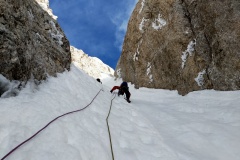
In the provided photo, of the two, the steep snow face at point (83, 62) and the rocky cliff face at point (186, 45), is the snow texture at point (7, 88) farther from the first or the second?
the steep snow face at point (83, 62)

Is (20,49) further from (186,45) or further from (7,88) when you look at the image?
(186,45)

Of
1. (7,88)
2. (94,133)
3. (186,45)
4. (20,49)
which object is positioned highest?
(186,45)

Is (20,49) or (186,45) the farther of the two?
(186,45)

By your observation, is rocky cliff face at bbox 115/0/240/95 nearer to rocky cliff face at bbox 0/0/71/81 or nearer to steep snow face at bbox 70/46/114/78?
rocky cliff face at bbox 0/0/71/81

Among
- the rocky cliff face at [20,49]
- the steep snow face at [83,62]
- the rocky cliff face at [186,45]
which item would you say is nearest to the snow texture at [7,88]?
the rocky cliff face at [20,49]

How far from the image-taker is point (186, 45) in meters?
23.3

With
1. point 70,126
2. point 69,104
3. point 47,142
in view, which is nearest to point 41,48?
point 69,104

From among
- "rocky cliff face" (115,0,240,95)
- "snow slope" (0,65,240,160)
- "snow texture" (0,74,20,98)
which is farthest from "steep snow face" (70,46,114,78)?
"snow texture" (0,74,20,98)

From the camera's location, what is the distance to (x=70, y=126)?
6.76 metres

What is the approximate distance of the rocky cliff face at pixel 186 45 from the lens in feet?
60.8

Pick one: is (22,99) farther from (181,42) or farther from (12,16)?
(181,42)

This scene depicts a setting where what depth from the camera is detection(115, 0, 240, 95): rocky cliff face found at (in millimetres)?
18531

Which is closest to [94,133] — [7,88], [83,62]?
[7,88]

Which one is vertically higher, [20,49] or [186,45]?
[186,45]
